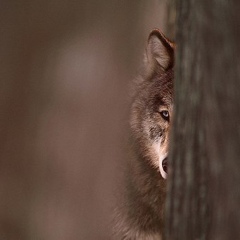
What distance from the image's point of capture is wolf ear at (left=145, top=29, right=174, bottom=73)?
2104 mm

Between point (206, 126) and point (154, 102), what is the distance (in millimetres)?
1272

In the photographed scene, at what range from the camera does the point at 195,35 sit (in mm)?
896

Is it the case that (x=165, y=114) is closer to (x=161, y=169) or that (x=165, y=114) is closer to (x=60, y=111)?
(x=161, y=169)

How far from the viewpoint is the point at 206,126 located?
2.86 feet

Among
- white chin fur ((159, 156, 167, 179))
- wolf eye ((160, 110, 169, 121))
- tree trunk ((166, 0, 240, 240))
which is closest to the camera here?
tree trunk ((166, 0, 240, 240))

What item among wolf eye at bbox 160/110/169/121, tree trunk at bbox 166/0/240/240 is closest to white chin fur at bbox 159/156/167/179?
wolf eye at bbox 160/110/169/121

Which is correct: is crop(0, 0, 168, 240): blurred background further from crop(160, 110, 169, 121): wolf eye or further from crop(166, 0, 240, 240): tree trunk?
crop(166, 0, 240, 240): tree trunk

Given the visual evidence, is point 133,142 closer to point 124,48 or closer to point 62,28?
point 124,48

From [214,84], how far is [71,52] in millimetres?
1303

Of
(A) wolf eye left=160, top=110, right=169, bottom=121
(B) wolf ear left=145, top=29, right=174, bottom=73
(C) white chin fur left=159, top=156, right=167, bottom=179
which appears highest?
(B) wolf ear left=145, top=29, right=174, bottom=73

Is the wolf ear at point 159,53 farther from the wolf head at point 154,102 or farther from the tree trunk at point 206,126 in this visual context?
the tree trunk at point 206,126

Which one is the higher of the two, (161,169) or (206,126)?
(206,126)

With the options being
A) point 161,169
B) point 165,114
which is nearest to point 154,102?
point 165,114

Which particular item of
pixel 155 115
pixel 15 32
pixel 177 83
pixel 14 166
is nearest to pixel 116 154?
pixel 155 115
